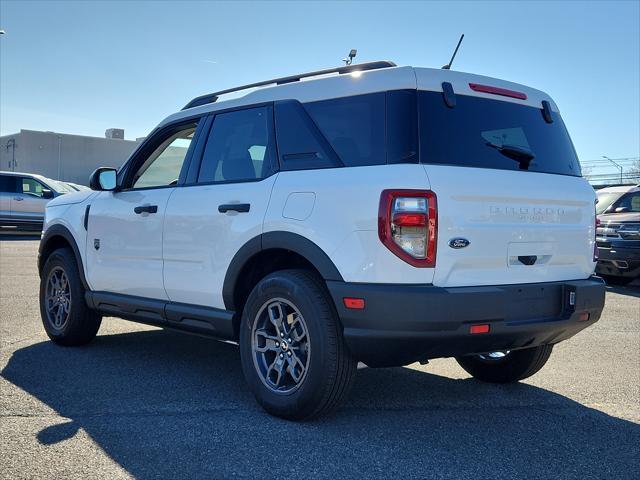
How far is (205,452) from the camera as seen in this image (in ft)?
11.7

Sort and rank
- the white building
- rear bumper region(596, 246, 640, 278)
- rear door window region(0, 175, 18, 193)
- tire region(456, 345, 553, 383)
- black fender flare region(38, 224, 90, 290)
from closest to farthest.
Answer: tire region(456, 345, 553, 383) → black fender flare region(38, 224, 90, 290) → rear bumper region(596, 246, 640, 278) → rear door window region(0, 175, 18, 193) → the white building

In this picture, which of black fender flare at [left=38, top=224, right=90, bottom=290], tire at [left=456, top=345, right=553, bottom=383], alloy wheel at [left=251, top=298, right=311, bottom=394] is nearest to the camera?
alloy wheel at [left=251, top=298, right=311, bottom=394]

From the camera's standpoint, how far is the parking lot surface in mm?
3420

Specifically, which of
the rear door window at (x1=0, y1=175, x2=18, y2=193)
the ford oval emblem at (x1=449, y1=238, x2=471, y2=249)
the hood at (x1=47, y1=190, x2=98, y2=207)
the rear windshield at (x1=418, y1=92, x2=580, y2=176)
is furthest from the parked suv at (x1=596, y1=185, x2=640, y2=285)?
the rear door window at (x1=0, y1=175, x2=18, y2=193)

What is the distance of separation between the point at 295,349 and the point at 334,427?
50cm

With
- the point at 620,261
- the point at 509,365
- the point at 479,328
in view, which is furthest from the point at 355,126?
the point at 620,261

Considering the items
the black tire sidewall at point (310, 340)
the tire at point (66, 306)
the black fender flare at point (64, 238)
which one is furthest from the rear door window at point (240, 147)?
the tire at point (66, 306)

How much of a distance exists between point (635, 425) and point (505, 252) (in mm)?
1429

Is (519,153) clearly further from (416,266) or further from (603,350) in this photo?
(603,350)

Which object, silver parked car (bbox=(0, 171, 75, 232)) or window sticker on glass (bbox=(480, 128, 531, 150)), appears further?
silver parked car (bbox=(0, 171, 75, 232))

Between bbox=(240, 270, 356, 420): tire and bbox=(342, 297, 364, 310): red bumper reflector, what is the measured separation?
0.63 ft

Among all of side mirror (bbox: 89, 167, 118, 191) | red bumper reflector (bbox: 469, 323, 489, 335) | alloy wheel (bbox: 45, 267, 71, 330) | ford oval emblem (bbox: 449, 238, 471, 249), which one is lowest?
alloy wheel (bbox: 45, 267, 71, 330)

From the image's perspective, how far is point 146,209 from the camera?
5.23 metres

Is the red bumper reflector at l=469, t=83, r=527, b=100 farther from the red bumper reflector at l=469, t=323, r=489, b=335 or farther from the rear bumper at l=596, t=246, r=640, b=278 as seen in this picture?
the rear bumper at l=596, t=246, r=640, b=278
